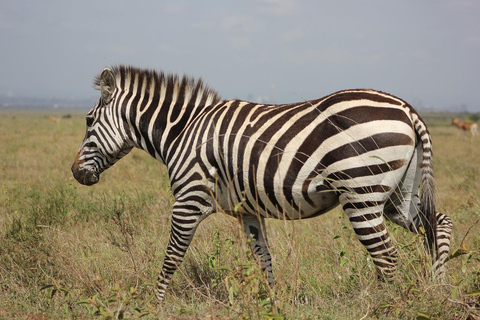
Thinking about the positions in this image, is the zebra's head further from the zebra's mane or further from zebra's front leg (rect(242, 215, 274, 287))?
zebra's front leg (rect(242, 215, 274, 287))

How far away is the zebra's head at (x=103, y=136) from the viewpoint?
511 cm

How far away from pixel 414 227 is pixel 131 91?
10.9ft

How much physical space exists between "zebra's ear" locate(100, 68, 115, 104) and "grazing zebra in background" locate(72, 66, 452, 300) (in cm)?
2

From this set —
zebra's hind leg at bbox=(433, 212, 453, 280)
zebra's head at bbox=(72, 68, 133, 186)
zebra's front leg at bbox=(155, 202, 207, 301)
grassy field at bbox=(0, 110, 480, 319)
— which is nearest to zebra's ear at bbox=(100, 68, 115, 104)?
zebra's head at bbox=(72, 68, 133, 186)

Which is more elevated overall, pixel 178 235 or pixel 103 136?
pixel 103 136

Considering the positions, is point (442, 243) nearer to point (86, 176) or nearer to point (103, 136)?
point (103, 136)

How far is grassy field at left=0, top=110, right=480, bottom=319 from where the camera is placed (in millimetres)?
3299

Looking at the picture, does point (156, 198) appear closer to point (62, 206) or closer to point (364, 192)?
point (62, 206)

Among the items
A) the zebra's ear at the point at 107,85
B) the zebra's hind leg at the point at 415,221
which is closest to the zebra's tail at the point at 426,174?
the zebra's hind leg at the point at 415,221

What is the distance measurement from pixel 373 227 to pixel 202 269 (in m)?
2.14

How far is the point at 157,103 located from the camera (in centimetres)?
506

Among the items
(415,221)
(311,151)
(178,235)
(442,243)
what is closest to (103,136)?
(178,235)

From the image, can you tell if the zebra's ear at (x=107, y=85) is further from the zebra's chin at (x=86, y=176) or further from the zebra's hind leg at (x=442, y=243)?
the zebra's hind leg at (x=442, y=243)

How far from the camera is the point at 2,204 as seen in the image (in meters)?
8.12
